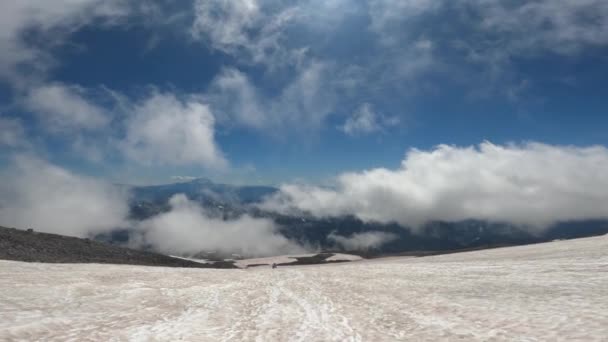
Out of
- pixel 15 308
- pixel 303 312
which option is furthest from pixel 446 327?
pixel 15 308

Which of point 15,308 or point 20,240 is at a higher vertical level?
point 20,240

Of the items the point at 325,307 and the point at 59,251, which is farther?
the point at 59,251

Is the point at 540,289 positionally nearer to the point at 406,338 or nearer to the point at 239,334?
the point at 406,338

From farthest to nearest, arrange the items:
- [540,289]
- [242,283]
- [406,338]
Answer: [242,283] < [540,289] < [406,338]

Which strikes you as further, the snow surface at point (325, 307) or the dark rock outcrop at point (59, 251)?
the dark rock outcrop at point (59, 251)

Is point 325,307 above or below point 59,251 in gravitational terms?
below

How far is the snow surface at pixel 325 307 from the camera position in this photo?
52.2 ft

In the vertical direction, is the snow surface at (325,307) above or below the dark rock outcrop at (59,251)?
below

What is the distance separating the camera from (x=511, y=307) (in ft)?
63.5

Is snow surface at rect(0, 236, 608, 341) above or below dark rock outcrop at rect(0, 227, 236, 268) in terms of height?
below

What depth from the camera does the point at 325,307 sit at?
22531mm

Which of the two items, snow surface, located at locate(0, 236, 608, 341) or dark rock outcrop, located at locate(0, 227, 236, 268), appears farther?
dark rock outcrop, located at locate(0, 227, 236, 268)

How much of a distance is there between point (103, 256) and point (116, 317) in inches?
2066

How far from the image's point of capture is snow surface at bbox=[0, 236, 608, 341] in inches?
626
